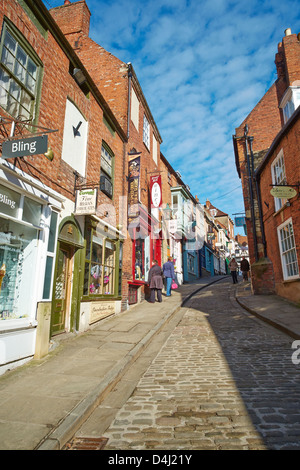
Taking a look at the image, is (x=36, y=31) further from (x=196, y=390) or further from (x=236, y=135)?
(x=236, y=135)

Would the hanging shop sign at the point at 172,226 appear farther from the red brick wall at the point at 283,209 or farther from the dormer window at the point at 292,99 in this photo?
the dormer window at the point at 292,99

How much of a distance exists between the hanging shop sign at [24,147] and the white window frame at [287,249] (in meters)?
8.83

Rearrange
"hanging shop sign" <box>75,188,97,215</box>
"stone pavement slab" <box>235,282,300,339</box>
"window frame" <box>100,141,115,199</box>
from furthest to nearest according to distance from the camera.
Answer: "window frame" <box>100,141,115,199</box> → "hanging shop sign" <box>75,188,97,215</box> → "stone pavement slab" <box>235,282,300,339</box>

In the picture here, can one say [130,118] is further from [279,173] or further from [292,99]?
[292,99]

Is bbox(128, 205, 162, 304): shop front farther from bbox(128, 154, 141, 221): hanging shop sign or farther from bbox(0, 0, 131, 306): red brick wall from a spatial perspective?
bbox(0, 0, 131, 306): red brick wall

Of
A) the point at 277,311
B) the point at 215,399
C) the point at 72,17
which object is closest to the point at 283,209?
the point at 277,311

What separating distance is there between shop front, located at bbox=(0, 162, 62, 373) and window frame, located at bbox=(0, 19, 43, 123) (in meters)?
1.56

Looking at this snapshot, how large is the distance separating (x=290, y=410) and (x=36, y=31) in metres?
8.37

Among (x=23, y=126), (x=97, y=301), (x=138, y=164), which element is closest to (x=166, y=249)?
(x=138, y=164)

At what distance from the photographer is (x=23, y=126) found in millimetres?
5523

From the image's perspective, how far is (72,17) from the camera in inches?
551

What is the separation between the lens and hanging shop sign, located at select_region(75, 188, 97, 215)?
23.6 ft

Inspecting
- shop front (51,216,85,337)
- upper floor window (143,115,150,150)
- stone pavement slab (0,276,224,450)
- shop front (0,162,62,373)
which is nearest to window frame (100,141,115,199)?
shop front (51,216,85,337)

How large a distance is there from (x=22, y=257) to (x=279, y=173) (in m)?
10.3
